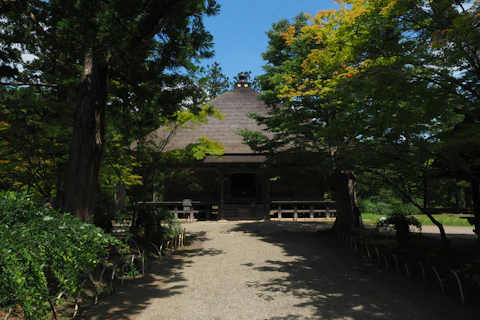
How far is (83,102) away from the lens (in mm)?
6215

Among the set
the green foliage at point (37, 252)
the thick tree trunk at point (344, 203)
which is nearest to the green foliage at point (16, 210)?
the green foliage at point (37, 252)

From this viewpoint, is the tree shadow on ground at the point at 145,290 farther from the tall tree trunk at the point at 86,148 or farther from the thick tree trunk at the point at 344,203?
the thick tree trunk at the point at 344,203

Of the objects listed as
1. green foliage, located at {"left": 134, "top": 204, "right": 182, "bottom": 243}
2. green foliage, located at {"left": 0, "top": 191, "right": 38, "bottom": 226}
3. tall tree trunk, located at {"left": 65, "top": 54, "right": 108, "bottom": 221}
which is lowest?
green foliage, located at {"left": 134, "top": 204, "right": 182, "bottom": 243}

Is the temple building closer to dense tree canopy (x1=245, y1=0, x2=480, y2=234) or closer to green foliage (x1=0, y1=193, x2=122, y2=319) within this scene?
dense tree canopy (x1=245, y1=0, x2=480, y2=234)

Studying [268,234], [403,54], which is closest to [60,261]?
[403,54]

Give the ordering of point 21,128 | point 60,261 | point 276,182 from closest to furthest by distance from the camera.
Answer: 1. point 60,261
2. point 21,128
3. point 276,182

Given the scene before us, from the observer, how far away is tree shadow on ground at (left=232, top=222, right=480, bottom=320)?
473cm

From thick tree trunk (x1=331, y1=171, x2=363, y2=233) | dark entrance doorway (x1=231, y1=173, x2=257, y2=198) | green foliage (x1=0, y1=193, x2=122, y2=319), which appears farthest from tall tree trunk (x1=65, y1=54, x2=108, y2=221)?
dark entrance doorway (x1=231, y1=173, x2=257, y2=198)

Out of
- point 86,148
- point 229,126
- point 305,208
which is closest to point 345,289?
point 86,148

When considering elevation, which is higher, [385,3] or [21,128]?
[385,3]

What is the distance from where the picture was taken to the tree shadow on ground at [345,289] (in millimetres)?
4733

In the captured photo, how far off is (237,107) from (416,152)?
51.3ft

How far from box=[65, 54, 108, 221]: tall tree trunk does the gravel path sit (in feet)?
6.26

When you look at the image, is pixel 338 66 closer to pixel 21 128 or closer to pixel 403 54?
pixel 403 54
